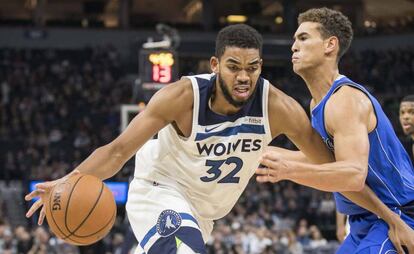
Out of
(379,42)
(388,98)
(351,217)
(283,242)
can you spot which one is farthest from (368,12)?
(351,217)

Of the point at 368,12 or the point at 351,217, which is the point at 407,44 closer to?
the point at 368,12

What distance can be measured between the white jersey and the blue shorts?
28.0 inches

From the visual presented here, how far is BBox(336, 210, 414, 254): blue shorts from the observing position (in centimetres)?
443

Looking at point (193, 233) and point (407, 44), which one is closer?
point (193, 233)

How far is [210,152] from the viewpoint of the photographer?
4738mm

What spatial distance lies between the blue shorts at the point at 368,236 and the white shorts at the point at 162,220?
860 millimetres

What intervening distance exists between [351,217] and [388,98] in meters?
21.6

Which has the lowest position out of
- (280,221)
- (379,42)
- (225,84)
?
(280,221)

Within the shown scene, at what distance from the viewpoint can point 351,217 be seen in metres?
4.80

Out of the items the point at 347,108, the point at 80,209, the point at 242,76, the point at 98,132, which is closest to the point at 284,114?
the point at 242,76

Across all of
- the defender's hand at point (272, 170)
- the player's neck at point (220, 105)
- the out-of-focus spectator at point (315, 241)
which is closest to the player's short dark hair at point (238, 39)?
the player's neck at point (220, 105)

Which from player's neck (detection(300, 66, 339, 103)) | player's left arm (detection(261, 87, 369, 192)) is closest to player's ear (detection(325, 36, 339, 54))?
player's neck (detection(300, 66, 339, 103))

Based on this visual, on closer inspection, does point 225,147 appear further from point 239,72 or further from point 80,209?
point 80,209

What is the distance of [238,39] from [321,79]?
573 mm
